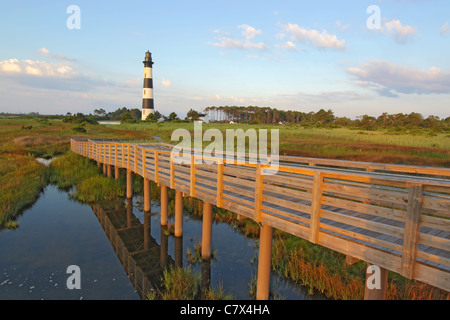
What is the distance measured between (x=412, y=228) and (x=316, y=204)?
1423 mm

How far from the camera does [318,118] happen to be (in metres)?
122

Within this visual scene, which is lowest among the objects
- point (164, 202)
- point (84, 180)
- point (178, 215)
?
point (84, 180)

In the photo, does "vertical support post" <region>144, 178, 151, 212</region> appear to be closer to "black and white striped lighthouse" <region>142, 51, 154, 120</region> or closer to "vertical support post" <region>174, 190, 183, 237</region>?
"vertical support post" <region>174, 190, 183, 237</region>

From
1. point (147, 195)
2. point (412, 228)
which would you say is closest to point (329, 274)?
point (412, 228)

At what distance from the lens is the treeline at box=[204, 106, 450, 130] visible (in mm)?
84312

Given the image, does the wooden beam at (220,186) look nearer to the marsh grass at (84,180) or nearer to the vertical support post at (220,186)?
the vertical support post at (220,186)

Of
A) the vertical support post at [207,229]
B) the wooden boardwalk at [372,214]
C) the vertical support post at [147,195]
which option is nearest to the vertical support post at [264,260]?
the wooden boardwalk at [372,214]

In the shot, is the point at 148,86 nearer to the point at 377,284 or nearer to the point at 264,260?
the point at 264,260

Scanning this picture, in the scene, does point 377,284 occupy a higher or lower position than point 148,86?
lower

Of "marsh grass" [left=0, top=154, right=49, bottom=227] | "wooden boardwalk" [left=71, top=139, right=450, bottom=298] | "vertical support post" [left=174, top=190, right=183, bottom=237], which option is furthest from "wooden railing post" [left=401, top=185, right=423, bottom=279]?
"marsh grass" [left=0, top=154, right=49, bottom=227]

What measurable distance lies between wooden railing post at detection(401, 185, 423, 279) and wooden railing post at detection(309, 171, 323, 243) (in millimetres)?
1313

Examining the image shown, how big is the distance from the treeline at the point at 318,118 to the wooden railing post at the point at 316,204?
81.3m

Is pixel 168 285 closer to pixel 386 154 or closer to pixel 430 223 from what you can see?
→ pixel 430 223
